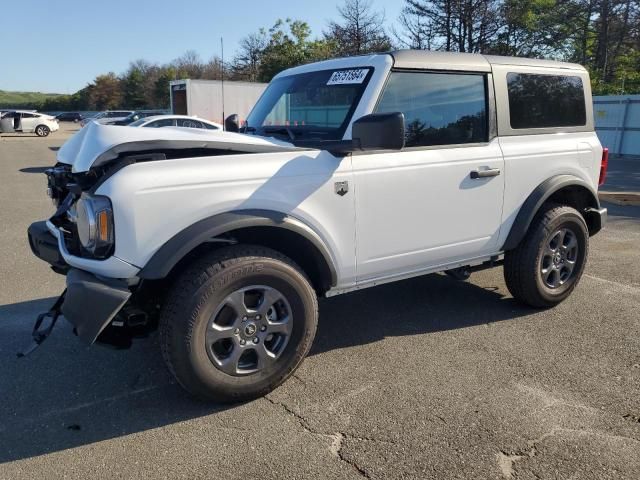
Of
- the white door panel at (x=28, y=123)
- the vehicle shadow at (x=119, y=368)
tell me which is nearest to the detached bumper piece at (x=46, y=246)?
the vehicle shadow at (x=119, y=368)

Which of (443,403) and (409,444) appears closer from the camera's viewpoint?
(409,444)

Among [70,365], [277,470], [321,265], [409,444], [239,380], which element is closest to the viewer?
[277,470]

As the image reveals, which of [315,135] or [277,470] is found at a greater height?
[315,135]

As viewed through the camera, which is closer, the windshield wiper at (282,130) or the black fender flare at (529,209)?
the windshield wiper at (282,130)

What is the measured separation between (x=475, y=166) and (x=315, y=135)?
1184 mm

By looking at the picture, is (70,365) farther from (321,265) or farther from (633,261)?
(633,261)

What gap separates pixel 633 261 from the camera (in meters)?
5.98

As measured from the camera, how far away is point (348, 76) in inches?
143

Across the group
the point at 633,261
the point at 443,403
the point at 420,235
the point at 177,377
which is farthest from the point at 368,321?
the point at 633,261

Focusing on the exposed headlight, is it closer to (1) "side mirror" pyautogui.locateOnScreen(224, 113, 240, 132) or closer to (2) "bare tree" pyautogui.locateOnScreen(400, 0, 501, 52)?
(1) "side mirror" pyautogui.locateOnScreen(224, 113, 240, 132)

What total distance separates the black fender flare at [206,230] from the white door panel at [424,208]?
21.4 inches

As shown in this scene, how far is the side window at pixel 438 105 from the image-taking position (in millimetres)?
3580

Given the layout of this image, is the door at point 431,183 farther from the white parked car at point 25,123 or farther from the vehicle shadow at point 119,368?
the white parked car at point 25,123

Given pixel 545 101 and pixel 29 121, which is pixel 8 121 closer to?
pixel 29 121
